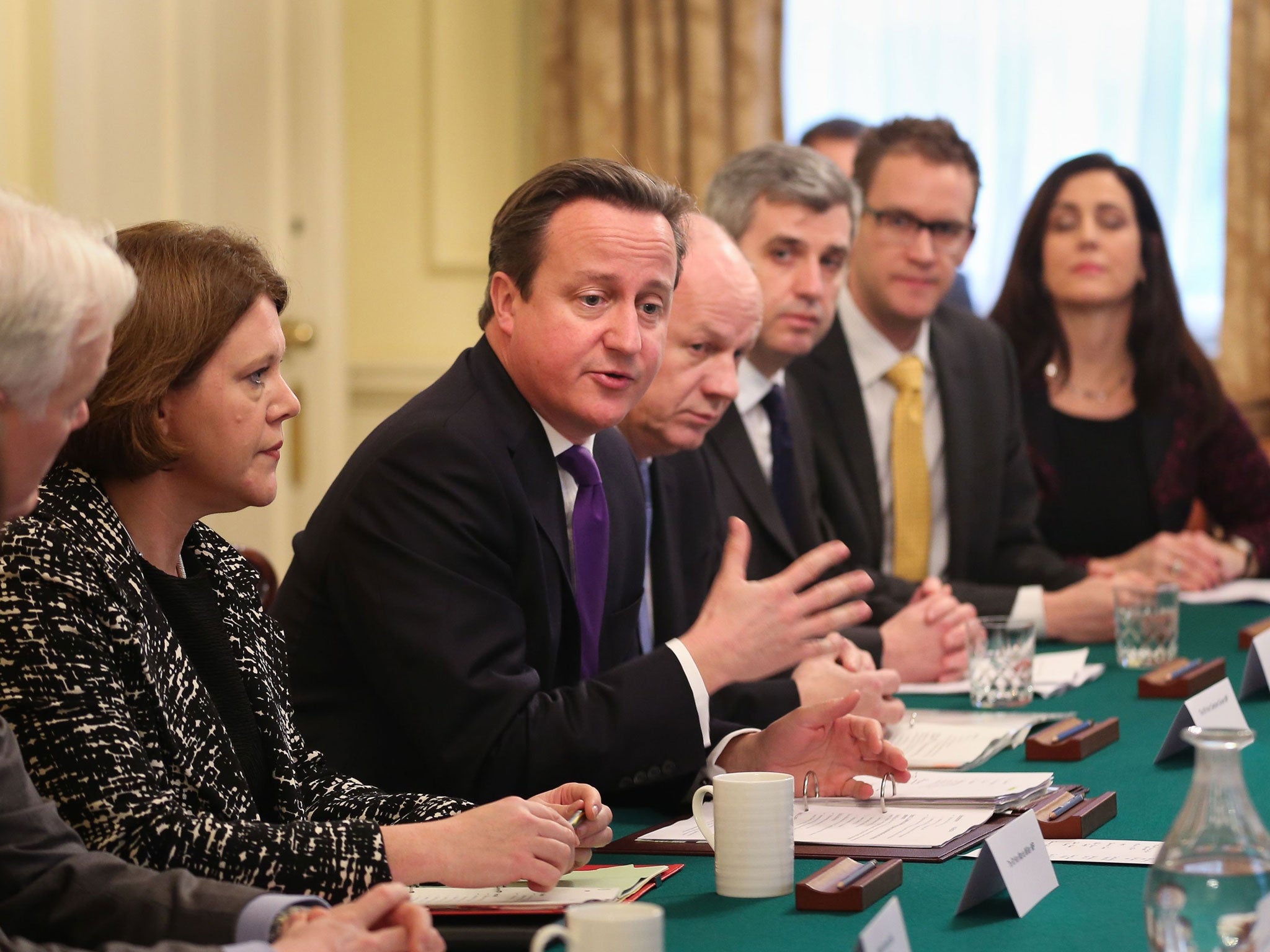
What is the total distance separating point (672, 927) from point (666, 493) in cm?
128

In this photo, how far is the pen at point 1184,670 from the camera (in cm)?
263

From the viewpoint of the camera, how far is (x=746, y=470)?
301 centimetres

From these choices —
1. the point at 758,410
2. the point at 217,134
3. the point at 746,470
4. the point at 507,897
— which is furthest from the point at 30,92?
the point at 507,897

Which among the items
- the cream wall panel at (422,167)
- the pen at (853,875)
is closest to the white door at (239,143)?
the cream wall panel at (422,167)

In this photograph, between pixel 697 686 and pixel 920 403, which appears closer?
pixel 697 686

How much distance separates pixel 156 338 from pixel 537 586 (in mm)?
576

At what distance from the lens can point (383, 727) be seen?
1950mm

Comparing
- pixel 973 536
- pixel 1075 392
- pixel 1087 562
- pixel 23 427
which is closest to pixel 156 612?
pixel 23 427

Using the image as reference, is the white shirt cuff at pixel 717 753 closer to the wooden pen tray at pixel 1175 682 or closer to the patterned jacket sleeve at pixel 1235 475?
the wooden pen tray at pixel 1175 682

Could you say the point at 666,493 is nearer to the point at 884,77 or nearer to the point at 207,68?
the point at 207,68

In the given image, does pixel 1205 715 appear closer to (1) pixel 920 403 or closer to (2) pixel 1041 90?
(1) pixel 920 403

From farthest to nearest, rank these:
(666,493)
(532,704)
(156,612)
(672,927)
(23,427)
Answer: (666,493)
(532,704)
(156,612)
(672,927)
(23,427)

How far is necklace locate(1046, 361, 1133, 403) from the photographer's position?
13.8 feet

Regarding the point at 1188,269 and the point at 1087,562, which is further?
the point at 1188,269
